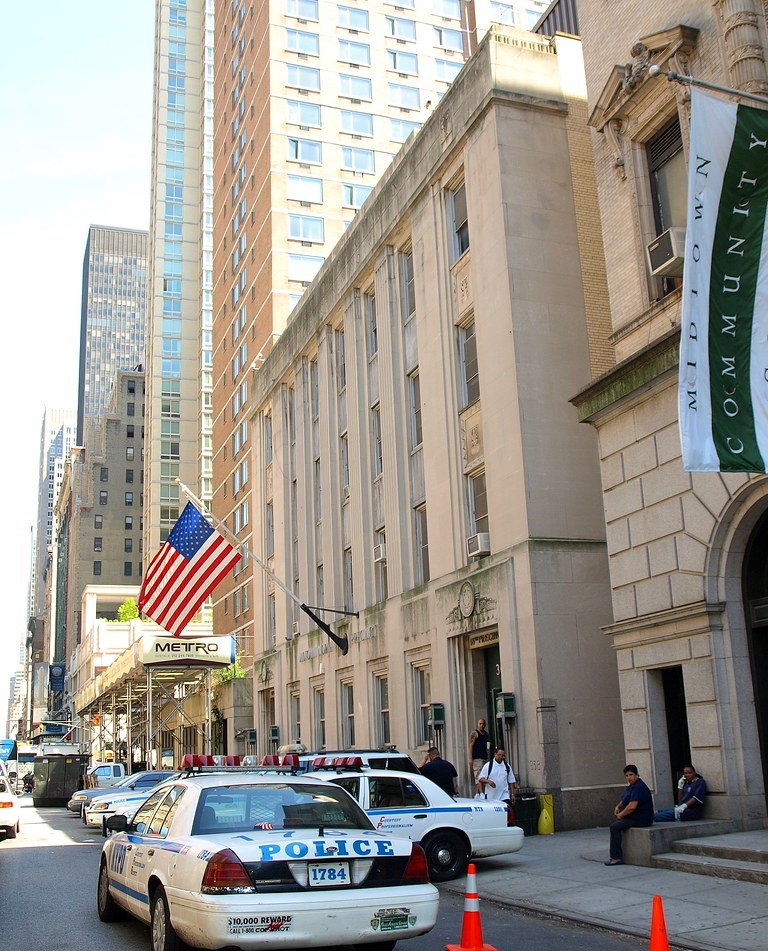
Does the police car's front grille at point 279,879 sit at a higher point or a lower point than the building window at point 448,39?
lower

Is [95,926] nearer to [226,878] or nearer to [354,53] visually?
[226,878]

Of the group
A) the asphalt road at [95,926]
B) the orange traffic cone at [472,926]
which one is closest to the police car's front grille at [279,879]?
the orange traffic cone at [472,926]

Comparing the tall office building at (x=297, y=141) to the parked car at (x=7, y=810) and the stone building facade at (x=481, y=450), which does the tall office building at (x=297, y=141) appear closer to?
the stone building facade at (x=481, y=450)

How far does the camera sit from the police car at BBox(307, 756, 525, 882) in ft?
→ 45.0

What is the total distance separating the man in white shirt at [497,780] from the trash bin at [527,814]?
0.26 m

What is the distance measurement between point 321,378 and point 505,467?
1388 cm

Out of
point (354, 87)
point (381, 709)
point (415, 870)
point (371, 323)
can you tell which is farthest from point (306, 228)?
point (415, 870)

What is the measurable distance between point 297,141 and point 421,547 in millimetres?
33470

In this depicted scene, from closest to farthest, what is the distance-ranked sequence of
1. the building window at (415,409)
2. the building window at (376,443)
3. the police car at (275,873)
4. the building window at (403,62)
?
the police car at (275,873) < the building window at (415,409) < the building window at (376,443) < the building window at (403,62)

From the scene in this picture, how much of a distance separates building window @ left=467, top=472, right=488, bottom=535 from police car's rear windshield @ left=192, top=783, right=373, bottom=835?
14.2 m

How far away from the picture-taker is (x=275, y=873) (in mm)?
7730

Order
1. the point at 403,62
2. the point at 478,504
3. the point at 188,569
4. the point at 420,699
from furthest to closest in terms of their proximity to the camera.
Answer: the point at 403,62 → the point at 188,569 → the point at 420,699 → the point at 478,504

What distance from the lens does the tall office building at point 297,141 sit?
52.4 meters

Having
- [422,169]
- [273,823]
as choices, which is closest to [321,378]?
[422,169]
